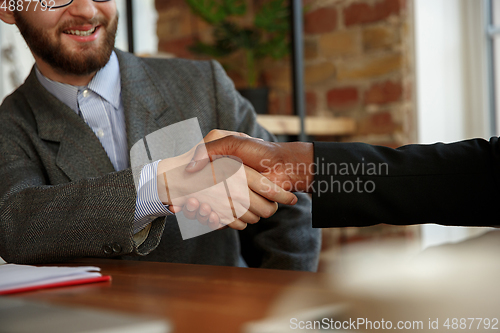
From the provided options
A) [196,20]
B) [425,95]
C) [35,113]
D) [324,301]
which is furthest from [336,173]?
[196,20]

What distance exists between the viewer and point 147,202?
84 centimetres

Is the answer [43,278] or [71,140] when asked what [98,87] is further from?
[43,278]

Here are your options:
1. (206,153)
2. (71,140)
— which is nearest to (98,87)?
(71,140)

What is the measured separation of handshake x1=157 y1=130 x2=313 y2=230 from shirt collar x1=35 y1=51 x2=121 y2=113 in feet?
1.16

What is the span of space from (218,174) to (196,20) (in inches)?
78.6

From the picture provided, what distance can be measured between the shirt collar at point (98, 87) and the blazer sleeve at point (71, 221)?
309mm

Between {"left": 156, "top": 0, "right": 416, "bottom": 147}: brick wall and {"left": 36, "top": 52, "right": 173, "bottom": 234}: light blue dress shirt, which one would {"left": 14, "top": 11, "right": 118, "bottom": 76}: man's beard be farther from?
{"left": 156, "top": 0, "right": 416, "bottom": 147}: brick wall

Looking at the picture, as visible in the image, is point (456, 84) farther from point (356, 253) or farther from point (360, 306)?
point (360, 306)

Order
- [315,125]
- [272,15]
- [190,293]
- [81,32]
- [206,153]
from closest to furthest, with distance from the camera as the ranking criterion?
1. [190,293]
2. [206,153]
3. [81,32]
4. [315,125]
5. [272,15]

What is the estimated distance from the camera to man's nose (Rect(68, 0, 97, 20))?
1.15 meters

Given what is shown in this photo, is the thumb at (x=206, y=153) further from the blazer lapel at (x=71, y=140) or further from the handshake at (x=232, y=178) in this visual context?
the blazer lapel at (x=71, y=140)

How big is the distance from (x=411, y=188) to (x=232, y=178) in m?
0.33

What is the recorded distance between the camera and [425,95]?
205 centimetres

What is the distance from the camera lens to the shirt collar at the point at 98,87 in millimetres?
1148
